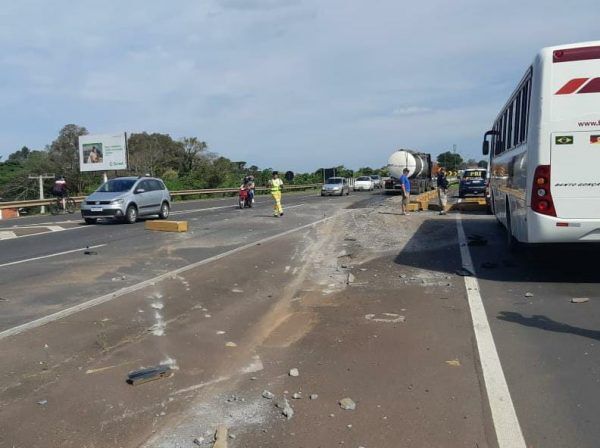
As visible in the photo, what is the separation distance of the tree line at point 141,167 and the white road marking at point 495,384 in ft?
130

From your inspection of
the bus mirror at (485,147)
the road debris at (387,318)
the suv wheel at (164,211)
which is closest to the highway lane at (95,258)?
the suv wheel at (164,211)

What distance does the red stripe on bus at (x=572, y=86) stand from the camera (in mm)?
8023

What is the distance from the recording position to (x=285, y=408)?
14.1 ft

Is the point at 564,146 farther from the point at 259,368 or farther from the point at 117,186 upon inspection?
the point at 117,186

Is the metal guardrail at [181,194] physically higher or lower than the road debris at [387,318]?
higher

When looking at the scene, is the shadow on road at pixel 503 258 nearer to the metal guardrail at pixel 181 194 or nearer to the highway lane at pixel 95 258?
the highway lane at pixel 95 258

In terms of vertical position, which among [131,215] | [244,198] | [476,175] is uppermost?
[476,175]

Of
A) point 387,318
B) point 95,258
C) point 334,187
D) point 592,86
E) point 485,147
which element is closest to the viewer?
point 387,318

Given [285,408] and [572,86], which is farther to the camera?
[572,86]

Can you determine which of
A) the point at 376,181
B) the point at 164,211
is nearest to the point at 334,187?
the point at 376,181

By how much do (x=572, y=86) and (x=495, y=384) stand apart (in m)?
5.29

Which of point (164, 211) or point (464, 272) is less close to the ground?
point (164, 211)

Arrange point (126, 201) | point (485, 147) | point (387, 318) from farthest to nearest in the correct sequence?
point (126, 201)
point (485, 147)
point (387, 318)

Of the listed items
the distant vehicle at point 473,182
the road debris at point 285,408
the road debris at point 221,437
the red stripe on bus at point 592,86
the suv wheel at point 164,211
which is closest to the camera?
the road debris at point 221,437
